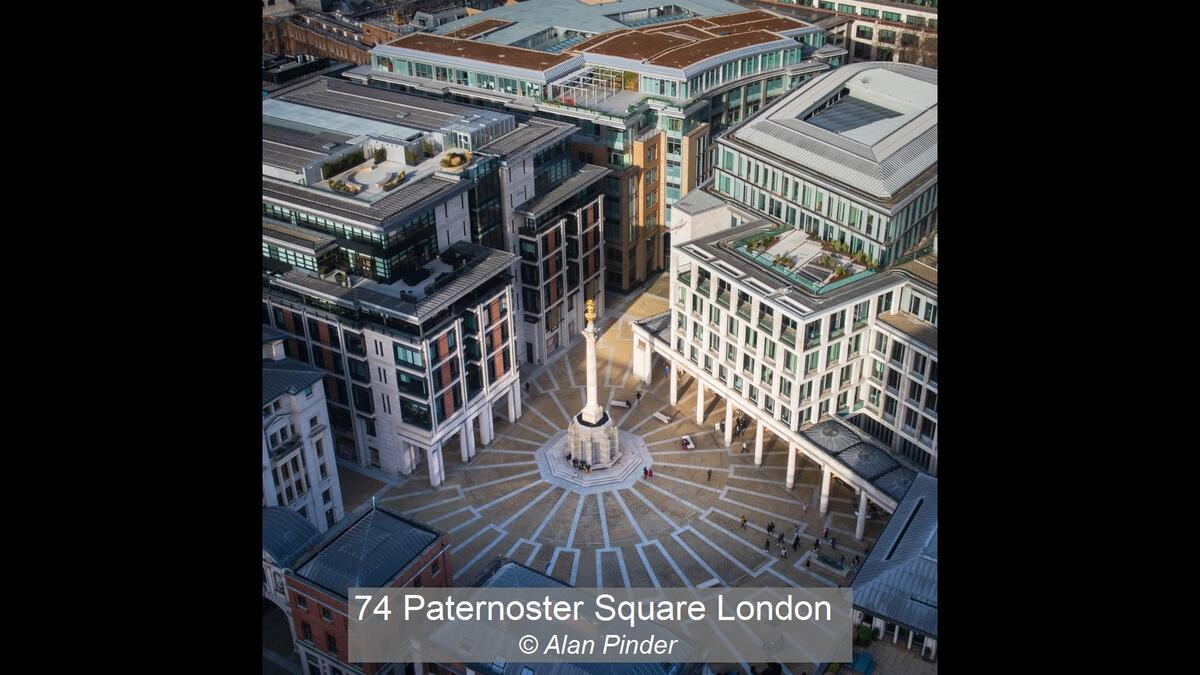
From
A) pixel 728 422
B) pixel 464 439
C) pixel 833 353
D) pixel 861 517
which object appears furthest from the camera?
pixel 728 422

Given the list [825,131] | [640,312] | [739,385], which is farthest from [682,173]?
[739,385]

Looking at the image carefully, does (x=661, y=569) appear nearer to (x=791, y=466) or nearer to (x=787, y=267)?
(x=791, y=466)

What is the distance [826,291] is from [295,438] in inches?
2033

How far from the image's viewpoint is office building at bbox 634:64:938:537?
99.2 m

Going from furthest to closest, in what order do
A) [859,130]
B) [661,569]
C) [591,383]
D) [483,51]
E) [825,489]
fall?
[483,51]
[859,130]
[591,383]
[825,489]
[661,569]

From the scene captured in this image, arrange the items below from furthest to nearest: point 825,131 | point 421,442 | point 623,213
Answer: point 623,213 < point 825,131 < point 421,442

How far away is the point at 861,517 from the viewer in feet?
324

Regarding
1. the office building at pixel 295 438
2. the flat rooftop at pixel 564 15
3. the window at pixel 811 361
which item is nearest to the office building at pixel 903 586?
the window at pixel 811 361

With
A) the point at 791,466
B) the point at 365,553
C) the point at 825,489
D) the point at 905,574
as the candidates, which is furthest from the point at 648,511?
the point at 365,553

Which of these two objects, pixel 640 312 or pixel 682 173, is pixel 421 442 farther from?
pixel 682 173

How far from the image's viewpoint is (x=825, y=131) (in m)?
114

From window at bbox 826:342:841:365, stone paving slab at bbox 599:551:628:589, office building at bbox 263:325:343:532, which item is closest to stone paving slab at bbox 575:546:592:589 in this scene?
stone paving slab at bbox 599:551:628:589

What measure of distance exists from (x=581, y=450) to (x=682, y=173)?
157 feet

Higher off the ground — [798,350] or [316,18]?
[316,18]
